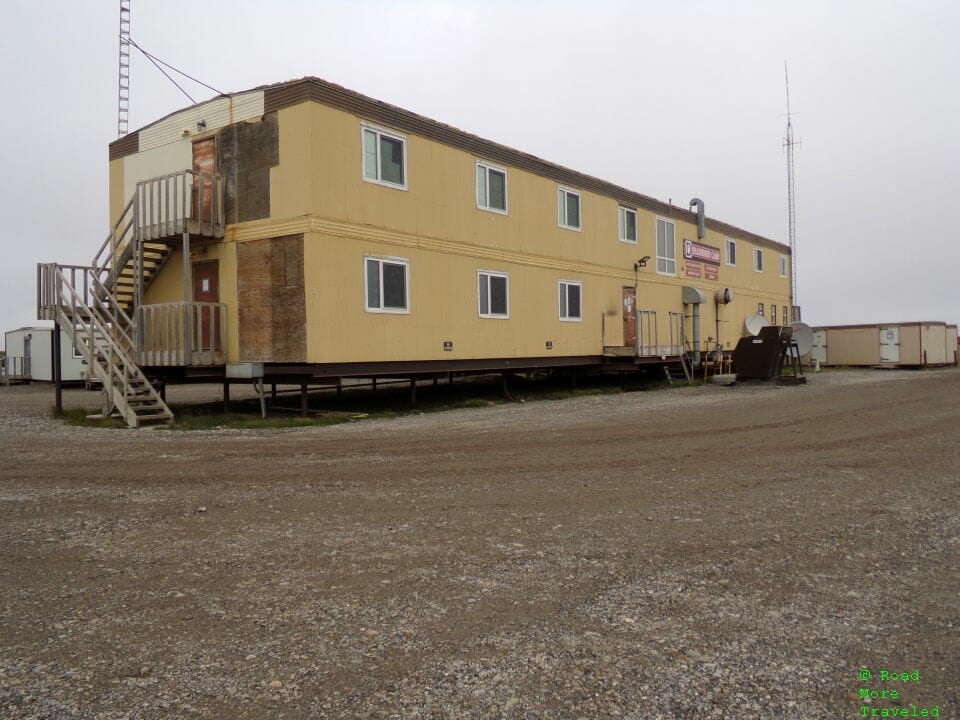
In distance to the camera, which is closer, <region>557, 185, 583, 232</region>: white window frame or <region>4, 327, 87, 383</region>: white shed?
<region>557, 185, 583, 232</region>: white window frame

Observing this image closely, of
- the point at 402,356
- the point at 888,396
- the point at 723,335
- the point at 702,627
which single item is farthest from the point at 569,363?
the point at 702,627

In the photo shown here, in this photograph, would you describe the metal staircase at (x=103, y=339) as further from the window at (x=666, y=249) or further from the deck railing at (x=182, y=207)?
the window at (x=666, y=249)

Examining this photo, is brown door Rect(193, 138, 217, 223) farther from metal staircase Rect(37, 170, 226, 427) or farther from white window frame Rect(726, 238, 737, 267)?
white window frame Rect(726, 238, 737, 267)

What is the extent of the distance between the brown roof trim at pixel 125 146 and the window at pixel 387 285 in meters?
6.27

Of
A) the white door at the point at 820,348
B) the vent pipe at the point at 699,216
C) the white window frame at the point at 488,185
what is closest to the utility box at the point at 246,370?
the white window frame at the point at 488,185

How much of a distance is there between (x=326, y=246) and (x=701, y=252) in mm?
15645

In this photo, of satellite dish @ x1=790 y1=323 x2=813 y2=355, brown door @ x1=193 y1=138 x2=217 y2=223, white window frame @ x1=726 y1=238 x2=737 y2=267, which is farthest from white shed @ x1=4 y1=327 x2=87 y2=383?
satellite dish @ x1=790 y1=323 x2=813 y2=355

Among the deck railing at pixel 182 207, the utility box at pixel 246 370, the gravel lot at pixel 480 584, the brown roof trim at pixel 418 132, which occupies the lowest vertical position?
the gravel lot at pixel 480 584

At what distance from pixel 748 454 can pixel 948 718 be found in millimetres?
5647

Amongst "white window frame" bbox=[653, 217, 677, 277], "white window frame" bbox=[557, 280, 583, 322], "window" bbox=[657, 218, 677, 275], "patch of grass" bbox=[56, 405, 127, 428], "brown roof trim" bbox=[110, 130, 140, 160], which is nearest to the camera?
"patch of grass" bbox=[56, 405, 127, 428]

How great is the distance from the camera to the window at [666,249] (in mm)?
22203

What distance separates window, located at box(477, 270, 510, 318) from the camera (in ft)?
51.4

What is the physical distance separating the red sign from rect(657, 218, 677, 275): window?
793 millimetres

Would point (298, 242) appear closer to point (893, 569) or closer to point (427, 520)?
point (427, 520)
